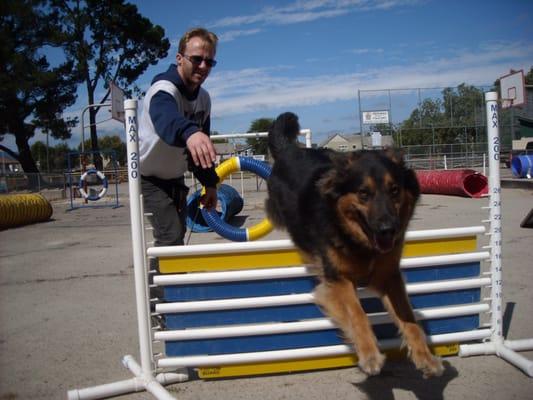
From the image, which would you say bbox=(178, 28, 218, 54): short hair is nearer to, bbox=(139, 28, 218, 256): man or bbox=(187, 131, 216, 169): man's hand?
bbox=(139, 28, 218, 256): man

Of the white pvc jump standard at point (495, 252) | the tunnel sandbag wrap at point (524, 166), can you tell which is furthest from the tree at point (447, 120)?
the white pvc jump standard at point (495, 252)

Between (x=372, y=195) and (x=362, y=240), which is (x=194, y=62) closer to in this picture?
(x=372, y=195)

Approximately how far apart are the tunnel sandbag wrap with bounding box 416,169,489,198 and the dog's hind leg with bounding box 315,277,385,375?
12.7m

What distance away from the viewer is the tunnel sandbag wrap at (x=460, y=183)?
14672mm

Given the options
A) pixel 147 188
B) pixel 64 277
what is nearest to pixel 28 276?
Result: pixel 64 277

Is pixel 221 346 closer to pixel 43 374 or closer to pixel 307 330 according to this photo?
pixel 307 330

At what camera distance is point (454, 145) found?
91.1 ft

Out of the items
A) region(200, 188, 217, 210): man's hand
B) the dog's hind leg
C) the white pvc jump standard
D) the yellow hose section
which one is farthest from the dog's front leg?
the yellow hose section

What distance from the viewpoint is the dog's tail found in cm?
494

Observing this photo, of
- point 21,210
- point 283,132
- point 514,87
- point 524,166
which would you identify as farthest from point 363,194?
point 524,166

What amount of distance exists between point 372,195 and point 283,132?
91.8 inches

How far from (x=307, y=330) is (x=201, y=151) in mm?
1546

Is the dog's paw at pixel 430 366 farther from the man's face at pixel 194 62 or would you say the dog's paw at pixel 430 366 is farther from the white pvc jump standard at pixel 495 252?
the man's face at pixel 194 62

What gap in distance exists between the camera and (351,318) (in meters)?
2.61
